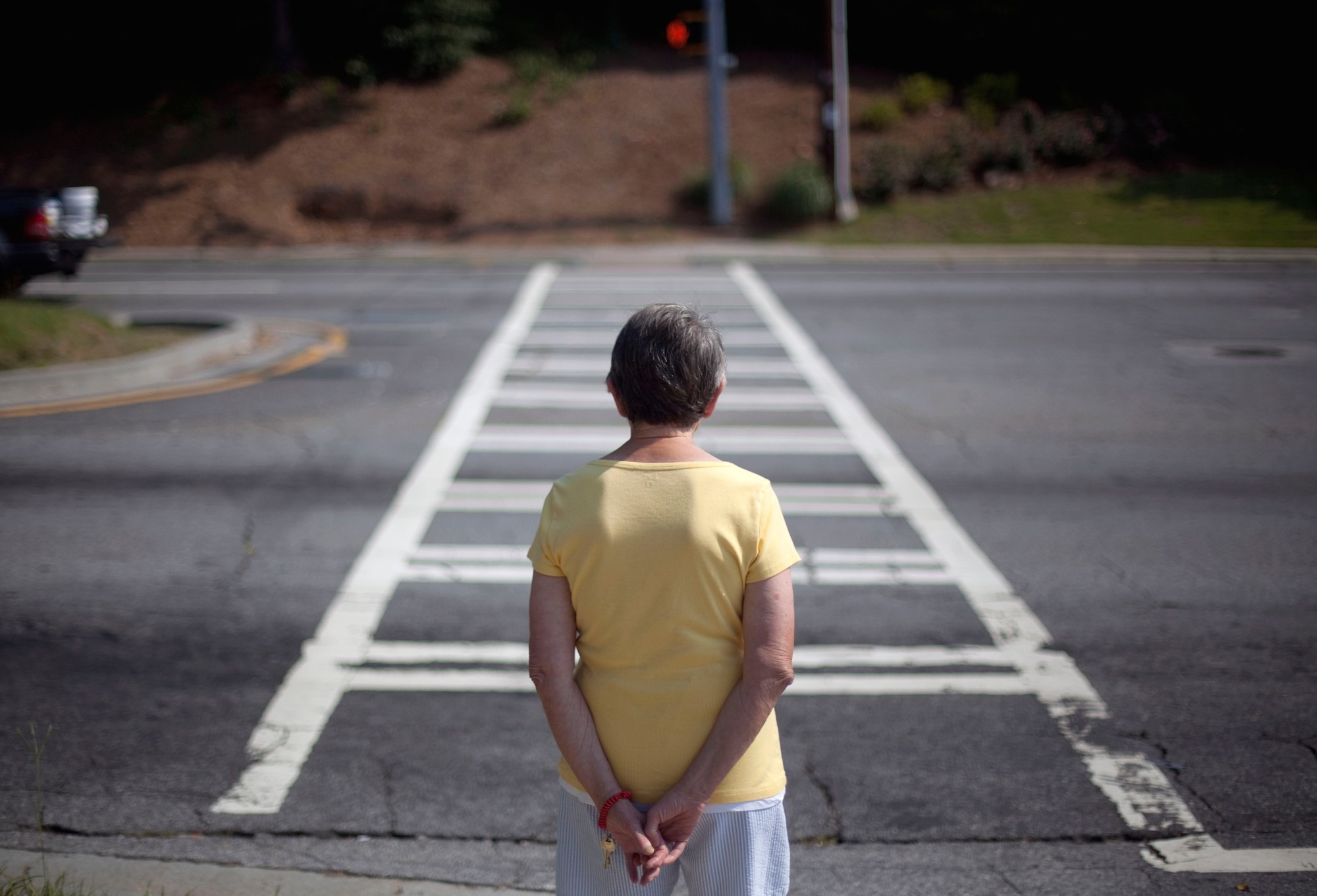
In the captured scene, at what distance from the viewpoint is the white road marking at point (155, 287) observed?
17.2 meters

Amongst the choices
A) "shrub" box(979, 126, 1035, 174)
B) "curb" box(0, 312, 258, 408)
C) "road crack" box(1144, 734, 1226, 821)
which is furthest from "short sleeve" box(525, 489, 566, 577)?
"shrub" box(979, 126, 1035, 174)

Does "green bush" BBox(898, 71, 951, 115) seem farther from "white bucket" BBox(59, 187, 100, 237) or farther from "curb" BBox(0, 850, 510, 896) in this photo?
"curb" BBox(0, 850, 510, 896)

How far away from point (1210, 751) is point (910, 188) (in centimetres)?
2266

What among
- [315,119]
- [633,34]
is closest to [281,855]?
[315,119]

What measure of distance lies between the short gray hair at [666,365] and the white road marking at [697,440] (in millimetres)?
6460

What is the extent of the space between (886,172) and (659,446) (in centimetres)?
2383

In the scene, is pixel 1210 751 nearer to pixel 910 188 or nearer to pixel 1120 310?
pixel 1120 310

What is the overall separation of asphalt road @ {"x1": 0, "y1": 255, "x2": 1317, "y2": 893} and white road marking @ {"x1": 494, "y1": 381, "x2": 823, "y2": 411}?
6.1 inches

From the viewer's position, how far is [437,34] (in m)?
30.2

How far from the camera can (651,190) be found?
2577cm

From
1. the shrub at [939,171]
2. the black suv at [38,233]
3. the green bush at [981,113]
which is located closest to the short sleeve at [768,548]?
the black suv at [38,233]

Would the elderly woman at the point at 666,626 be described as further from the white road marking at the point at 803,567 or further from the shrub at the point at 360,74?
the shrub at the point at 360,74

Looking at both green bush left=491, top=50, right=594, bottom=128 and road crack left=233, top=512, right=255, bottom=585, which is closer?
road crack left=233, top=512, right=255, bottom=585

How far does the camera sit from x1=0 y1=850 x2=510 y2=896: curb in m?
3.54
